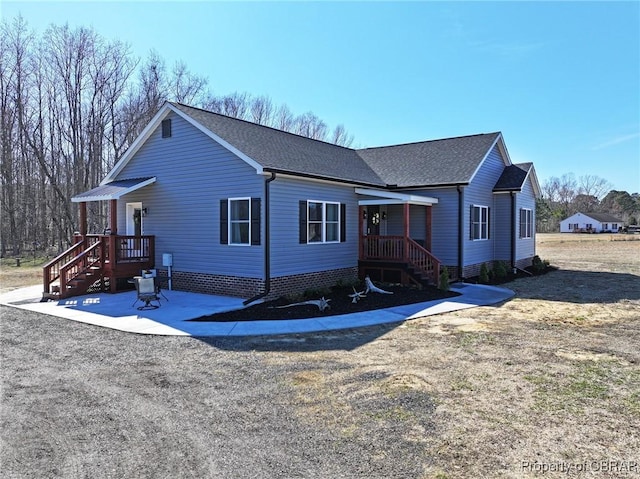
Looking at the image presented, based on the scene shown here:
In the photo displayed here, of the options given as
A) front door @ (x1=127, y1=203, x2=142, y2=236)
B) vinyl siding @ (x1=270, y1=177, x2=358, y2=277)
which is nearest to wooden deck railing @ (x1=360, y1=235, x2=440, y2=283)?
vinyl siding @ (x1=270, y1=177, x2=358, y2=277)

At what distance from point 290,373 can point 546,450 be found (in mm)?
3233

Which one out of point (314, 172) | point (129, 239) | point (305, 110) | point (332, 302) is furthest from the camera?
point (305, 110)

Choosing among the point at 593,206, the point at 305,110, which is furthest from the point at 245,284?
the point at 593,206

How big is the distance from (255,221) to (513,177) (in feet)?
39.3

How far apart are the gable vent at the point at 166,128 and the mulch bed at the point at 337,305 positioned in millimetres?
6515

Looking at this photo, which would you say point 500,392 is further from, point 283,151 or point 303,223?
point 283,151

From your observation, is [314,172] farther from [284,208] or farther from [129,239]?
[129,239]

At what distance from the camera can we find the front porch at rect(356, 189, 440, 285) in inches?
543

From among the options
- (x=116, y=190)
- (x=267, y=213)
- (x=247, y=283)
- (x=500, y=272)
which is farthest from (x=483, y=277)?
(x=116, y=190)

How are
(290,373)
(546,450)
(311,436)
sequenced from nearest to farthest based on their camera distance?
(546,450) → (311,436) → (290,373)

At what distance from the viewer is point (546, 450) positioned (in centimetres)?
378

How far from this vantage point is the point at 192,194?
1307cm

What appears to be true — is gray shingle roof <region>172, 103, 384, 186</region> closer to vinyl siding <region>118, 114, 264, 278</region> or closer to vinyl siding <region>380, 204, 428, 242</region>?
vinyl siding <region>118, 114, 264, 278</region>

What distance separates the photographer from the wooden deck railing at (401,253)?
545 inches
